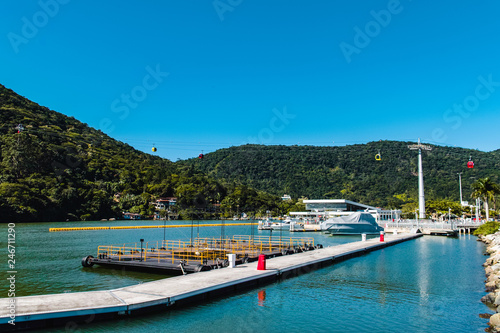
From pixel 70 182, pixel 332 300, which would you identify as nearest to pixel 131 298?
pixel 332 300

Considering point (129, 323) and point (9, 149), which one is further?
point (9, 149)

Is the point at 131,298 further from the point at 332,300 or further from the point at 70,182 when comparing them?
the point at 70,182

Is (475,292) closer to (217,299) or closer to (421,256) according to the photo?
(217,299)

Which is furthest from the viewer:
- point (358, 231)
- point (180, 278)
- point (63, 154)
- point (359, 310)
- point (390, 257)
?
point (63, 154)

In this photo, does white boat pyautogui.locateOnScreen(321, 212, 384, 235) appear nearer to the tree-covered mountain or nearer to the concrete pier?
the tree-covered mountain

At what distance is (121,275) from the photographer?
29656mm

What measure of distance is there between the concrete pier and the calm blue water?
18.3 inches

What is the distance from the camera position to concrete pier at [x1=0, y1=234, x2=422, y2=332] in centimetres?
1507

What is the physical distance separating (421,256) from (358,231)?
140 ft

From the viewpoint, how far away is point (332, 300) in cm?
2200

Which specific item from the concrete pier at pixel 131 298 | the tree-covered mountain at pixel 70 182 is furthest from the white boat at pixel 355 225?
the concrete pier at pixel 131 298

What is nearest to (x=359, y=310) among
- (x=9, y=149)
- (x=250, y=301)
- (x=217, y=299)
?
(x=250, y=301)

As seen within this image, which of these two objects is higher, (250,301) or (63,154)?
(63,154)

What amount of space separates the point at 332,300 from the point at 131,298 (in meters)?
11.0
